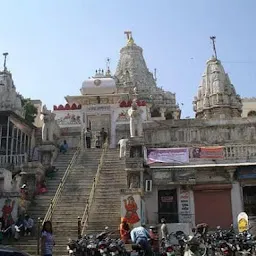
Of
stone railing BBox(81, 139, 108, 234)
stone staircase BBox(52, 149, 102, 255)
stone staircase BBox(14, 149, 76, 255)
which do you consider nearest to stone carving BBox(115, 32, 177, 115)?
stone staircase BBox(14, 149, 76, 255)

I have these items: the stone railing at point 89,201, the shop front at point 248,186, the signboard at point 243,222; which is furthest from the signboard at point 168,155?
the signboard at point 243,222

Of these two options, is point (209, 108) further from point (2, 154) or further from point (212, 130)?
point (2, 154)

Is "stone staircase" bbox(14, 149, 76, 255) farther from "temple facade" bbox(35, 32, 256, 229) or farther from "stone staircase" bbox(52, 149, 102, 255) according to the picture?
"temple facade" bbox(35, 32, 256, 229)

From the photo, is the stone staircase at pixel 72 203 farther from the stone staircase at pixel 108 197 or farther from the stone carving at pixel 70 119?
the stone carving at pixel 70 119

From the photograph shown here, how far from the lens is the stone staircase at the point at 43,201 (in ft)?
52.9

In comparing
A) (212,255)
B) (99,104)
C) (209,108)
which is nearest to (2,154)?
(99,104)

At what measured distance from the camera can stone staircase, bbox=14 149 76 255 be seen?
16138mm

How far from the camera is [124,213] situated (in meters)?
18.0

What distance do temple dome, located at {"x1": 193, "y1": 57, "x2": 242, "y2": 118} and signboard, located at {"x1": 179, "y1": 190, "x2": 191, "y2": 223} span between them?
1449 cm

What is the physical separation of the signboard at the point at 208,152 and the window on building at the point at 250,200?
2.11 metres

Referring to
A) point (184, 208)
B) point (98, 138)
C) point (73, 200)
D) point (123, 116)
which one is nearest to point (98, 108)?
point (123, 116)

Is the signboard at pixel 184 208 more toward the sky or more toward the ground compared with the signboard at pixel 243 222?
more toward the sky

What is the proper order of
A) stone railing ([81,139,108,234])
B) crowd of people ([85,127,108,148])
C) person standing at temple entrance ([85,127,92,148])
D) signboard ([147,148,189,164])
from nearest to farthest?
stone railing ([81,139,108,234]) < signboard ([147,148,189,164]) < person standing at temple entrance ([85,127,92,148]) < crowd of people ([85,127,108,148])

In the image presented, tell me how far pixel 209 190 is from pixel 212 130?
5488mm
